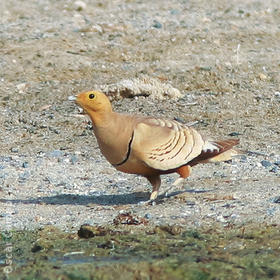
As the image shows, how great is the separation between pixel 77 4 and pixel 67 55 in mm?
3073

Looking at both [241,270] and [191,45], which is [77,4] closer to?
[191,45]

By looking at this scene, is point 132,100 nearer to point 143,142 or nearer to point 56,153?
point 56,153

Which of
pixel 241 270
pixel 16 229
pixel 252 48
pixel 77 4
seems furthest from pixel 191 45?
pixel 241 270

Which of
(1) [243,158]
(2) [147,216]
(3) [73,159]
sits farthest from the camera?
(3) [73,159]

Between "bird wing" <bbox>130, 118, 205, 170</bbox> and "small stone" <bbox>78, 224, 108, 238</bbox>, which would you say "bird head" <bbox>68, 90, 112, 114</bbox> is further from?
"small stone" <bbox>78, 224, 108, 238</bbox>

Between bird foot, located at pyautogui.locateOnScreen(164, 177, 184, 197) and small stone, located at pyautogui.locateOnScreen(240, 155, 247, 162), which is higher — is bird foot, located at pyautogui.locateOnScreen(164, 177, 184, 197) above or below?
above

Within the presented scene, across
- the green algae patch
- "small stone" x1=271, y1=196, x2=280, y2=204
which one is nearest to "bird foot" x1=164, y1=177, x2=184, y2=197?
"small stone" x1=271, y1=196, x2=280, y2=204

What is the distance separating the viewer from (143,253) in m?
6.07

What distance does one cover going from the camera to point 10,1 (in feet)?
51.0

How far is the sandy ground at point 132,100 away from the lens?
736cm

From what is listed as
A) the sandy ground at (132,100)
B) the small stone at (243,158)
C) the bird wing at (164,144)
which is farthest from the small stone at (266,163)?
the bird wing at (164,144)

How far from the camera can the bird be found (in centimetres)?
700

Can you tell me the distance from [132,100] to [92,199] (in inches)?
131

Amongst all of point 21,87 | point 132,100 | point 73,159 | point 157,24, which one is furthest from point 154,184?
point 157,24
